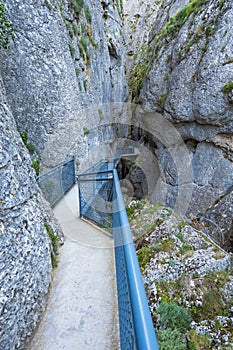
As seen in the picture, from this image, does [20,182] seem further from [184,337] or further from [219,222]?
[219,222]

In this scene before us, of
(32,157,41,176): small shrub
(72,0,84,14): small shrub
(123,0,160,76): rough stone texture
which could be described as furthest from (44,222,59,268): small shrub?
(123,0,160,76): rough stone texture

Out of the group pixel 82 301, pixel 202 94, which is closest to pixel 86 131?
pixel 202 94

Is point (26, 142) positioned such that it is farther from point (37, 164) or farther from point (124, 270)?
point (124, 270)

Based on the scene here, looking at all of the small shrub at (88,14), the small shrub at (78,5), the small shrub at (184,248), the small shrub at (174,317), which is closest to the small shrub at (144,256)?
the small shrub at (184,248)

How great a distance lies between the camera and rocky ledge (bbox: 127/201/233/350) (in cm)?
254

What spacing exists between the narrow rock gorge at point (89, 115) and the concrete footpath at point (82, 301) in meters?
0.20

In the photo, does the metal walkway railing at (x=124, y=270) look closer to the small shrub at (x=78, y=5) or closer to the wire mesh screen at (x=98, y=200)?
the wire mesh screen at (x=98, y=200)

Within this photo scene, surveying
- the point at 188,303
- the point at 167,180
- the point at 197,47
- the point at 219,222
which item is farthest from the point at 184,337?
the point at 197,47

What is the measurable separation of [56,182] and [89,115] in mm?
6636

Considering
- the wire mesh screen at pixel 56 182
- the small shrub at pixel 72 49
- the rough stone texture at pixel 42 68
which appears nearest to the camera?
the wire mesh screen at pixel 56 182

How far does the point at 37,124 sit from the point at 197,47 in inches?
359

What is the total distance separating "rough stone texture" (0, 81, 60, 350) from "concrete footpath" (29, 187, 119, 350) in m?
0.18

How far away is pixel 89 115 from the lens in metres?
12.0

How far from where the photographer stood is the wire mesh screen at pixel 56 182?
5.45 meters
